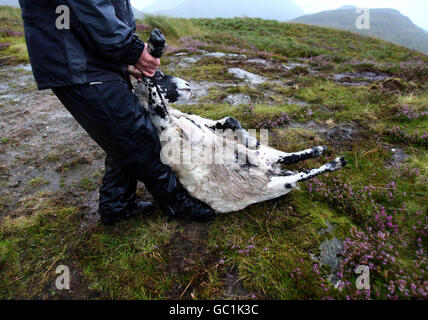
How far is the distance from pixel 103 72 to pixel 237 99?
5.38m

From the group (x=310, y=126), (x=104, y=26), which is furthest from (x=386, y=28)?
(x=104, y=26)

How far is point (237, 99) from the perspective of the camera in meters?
7.06

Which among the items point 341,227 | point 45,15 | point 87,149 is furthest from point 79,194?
point 341,227

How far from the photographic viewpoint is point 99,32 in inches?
73.3

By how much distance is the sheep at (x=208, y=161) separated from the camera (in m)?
2.66

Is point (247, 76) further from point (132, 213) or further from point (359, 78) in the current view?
point (132, 213)

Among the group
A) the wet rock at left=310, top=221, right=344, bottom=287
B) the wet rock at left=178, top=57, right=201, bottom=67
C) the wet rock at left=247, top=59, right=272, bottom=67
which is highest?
the wet rock at left=178, top=57, right=201, bottom=67

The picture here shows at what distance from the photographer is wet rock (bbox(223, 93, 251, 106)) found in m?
6.86

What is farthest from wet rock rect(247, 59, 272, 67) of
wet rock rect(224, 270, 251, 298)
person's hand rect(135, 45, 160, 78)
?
wet rock rect(224, 270, 251, 298)

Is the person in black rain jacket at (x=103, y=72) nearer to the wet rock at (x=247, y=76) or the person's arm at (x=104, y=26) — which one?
the person's arm at (x=104, y=26)

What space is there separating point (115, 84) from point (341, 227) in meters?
3.04

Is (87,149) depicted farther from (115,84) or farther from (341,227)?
(341,227)

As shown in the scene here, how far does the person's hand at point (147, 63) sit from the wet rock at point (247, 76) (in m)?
6.76

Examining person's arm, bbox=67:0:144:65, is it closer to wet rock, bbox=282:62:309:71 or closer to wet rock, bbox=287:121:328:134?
wet rock, bbox=287:121:328:134
